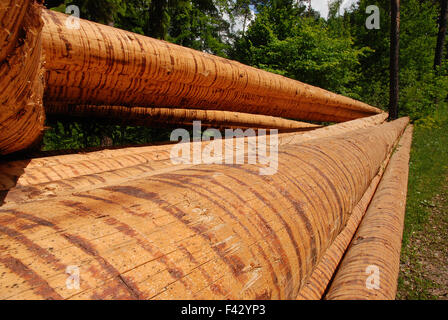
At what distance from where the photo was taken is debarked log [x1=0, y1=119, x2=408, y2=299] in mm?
467

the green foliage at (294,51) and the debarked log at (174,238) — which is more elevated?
the green foliage at (294,51)

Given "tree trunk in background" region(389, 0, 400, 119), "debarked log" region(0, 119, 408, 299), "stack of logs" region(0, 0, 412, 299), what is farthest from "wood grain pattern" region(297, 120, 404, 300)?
"tree trunk in background" region(389, 0, 400, 119)

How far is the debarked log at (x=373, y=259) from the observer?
3.22ft

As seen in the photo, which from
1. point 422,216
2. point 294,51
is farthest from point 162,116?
point 294,51

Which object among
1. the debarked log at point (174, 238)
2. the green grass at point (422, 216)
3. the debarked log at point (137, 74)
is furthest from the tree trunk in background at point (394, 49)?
the debarked log at point (174, 238)

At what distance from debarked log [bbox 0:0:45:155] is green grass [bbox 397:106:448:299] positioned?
9.04 feet

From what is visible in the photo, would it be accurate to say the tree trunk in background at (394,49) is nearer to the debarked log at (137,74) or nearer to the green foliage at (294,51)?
the green foliage at (294,51)

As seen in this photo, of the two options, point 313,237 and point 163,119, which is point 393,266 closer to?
point 313,237

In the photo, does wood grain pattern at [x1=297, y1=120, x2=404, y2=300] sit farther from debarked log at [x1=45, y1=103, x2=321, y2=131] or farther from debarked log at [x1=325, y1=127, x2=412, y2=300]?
debarked log at [x1=45, y1=103, x2=321, y2=131]

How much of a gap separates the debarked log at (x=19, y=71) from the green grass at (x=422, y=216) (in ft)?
9.04

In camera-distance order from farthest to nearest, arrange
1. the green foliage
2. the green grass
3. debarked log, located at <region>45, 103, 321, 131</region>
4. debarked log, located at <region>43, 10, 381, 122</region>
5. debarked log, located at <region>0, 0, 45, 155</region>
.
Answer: the green foliage, the green grass, debarked log, located at <region>45, 103, 321, 131</region>, debarked log, located at <region>43, 10, 381, 122</region>, debarked log, located at <region>0, 0, 45, 155</region>

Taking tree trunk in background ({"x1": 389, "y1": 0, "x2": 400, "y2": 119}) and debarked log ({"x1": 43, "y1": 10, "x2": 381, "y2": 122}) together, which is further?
tree trunk in background ({"x1": 389, "y1": 0, "x2": 400, "y2": 119})

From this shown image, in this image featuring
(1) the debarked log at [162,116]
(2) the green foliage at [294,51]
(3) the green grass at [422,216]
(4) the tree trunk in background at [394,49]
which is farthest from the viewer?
(4) the tree trunk in background at [394,49]

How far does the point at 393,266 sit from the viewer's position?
1.24 metres
